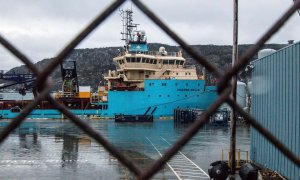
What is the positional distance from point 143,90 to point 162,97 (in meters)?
2.11

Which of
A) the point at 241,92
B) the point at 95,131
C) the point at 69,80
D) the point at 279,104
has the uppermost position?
the point at 69,80

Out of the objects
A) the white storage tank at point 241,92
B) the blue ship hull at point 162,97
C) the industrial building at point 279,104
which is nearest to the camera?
the industrial building at point 279,104

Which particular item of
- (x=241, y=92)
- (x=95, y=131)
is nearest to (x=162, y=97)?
(x=241, y=92)

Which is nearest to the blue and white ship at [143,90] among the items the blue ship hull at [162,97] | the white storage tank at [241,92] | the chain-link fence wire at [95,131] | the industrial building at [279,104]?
the blue ship hull at [162,97]

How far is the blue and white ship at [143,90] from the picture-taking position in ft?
130

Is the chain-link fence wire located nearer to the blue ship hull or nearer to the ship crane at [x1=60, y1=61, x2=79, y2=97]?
the blue ship hull

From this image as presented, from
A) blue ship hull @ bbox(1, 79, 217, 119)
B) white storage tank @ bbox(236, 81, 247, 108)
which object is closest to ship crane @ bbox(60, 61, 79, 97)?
blue ship hull @ bbox(1, 79, 217, 119)

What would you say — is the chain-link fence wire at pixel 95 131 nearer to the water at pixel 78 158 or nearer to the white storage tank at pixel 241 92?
the water at pixel 78 158

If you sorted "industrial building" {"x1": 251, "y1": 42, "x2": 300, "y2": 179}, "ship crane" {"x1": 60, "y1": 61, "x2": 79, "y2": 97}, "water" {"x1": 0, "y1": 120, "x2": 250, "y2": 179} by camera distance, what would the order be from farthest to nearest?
"ship crane" {"x1": 60, "y1": 61, "x2": 79, "y2": 97}
"water" {"x1": 0, "y1": 120, "x2": 250, "y2": 179}
"industrial building" {"x1": 251, "y1": 42, "x2": 300, "y2": 179}

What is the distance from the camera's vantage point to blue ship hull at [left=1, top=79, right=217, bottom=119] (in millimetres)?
39281

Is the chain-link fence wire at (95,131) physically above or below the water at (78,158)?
above

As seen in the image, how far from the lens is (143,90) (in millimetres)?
39812

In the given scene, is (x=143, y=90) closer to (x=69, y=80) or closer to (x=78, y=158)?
(x=69, y=80)

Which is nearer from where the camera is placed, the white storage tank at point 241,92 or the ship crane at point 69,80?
the white storage tank at point 241,92
